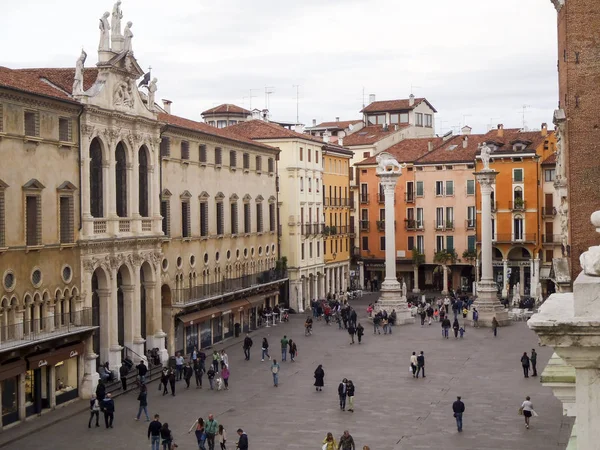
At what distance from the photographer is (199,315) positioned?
162ft

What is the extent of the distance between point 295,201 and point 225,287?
57.6ft

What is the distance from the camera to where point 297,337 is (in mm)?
55656

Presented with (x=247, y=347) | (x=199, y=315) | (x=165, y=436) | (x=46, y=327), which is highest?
(x=46, y=327)

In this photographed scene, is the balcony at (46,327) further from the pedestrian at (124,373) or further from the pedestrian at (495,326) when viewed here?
the pedestrian at (495,326)

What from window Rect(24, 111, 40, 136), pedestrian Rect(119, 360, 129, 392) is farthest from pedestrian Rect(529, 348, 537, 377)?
window Rect(24, 111, 40, 136)

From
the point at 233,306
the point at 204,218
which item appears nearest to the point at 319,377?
the point at 204,218

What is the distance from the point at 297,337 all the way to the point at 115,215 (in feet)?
58.9

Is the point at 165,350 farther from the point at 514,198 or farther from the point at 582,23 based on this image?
the point at 514,198

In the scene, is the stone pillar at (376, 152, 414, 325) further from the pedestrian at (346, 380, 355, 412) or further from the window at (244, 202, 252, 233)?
the pedestrian at (346, 380, 355, 412)

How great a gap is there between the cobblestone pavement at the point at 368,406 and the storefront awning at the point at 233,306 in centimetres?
249

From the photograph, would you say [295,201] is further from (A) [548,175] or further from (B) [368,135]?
(B) [368,135]

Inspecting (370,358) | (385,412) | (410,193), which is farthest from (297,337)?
(410,193)

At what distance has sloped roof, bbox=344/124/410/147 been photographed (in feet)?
306

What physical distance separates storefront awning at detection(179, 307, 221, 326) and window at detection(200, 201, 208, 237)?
3858mm
